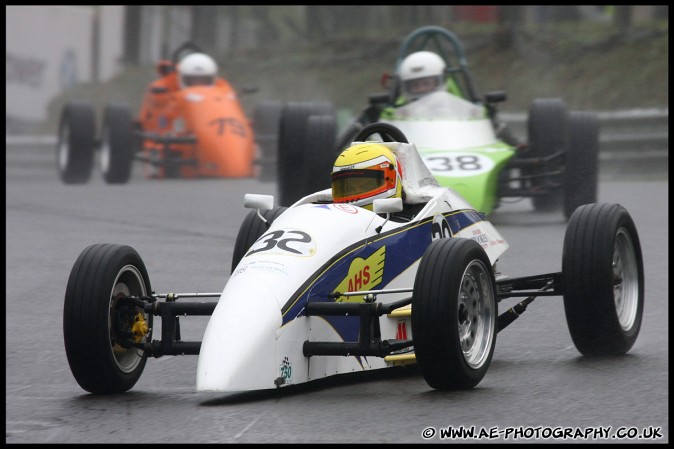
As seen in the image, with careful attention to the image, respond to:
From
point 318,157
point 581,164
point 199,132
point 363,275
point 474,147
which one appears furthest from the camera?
point 199,132

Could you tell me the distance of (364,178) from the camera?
27.5 ft

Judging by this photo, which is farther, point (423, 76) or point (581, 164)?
point (423, 76)

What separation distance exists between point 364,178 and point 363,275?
2.94 feet

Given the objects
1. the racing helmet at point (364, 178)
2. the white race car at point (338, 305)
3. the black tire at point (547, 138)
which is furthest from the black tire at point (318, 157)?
the white race car at point (338, 305)

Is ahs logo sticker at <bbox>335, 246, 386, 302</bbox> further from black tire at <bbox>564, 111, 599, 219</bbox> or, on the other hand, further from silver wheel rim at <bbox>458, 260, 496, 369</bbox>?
black tire at <bbox>564, 111, 599, 219</bbox>

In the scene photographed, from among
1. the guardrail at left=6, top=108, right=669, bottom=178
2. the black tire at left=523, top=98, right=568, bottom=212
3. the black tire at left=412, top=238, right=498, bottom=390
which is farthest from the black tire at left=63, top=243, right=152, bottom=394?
the guardrail at left=6, top=108, right=669, bottom=178

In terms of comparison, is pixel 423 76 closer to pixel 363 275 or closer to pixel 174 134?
pixel 174 134

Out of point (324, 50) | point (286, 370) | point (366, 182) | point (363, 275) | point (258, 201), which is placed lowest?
point (286, 370)

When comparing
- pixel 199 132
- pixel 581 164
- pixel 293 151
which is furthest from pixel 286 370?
pixel 199 132

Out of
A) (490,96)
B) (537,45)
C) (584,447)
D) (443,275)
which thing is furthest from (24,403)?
(537,45)

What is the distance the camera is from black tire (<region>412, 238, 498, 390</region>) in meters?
6.93

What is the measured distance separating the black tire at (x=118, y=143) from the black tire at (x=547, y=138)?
23.8ft

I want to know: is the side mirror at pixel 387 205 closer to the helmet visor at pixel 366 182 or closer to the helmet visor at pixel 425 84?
the helmet visor at pixel 366 182

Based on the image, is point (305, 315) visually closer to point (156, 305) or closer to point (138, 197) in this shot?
point (156, 305)
